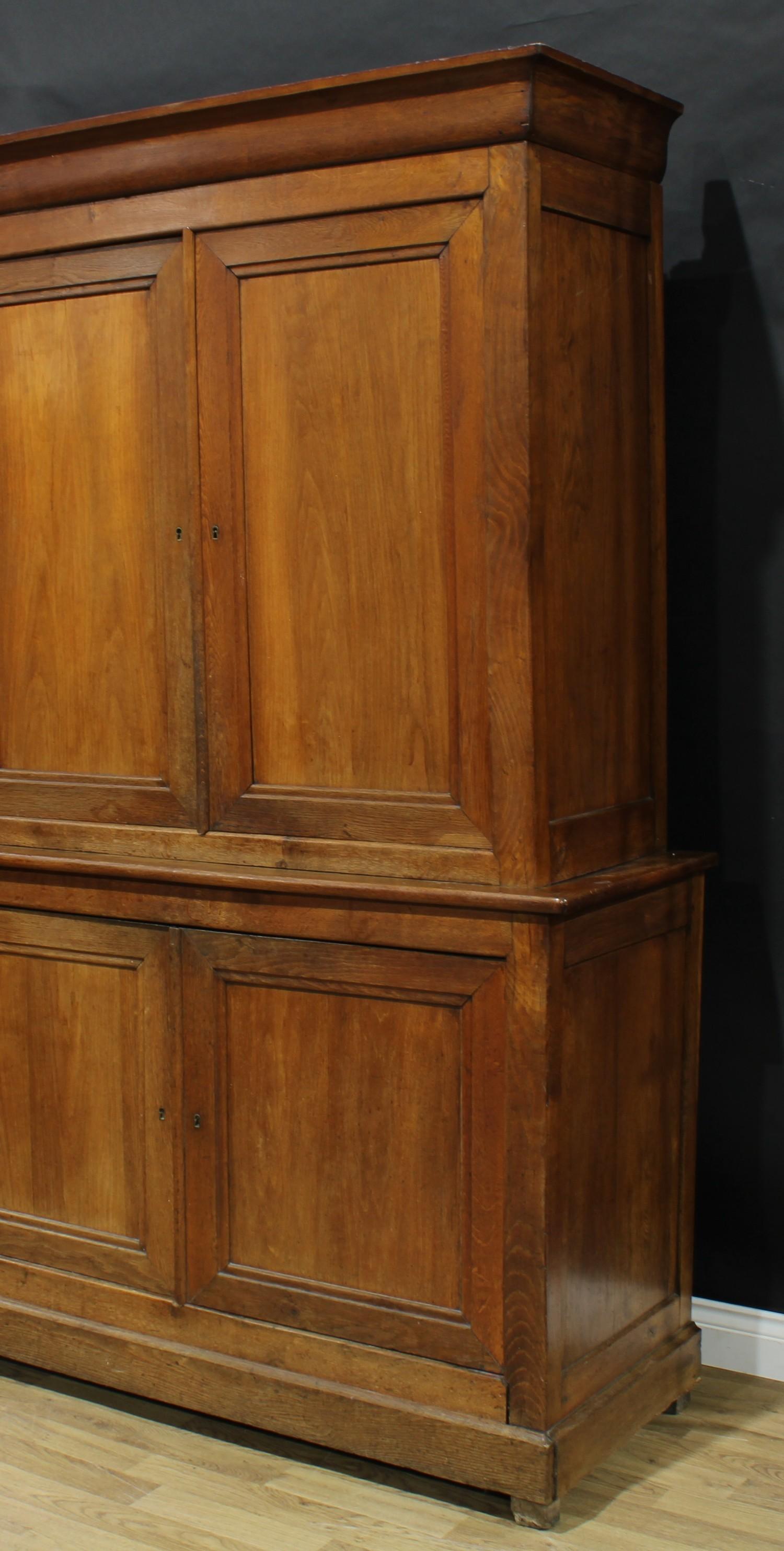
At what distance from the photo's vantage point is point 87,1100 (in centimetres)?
271

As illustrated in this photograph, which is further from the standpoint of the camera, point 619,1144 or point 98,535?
point 98,535

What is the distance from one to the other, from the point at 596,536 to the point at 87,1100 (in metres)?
1.26

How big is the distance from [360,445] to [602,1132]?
3.58 ft

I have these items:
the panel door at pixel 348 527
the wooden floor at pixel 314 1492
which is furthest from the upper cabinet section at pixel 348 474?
the wooden floor at pixel 314 1492

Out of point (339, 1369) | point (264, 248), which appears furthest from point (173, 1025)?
point (264, 248)

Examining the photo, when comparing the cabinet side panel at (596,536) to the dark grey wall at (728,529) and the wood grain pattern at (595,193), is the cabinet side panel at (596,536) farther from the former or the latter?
the dark grey wall at (728,529)

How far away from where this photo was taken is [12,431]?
2717 mm

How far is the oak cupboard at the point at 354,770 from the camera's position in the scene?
229 centimetres

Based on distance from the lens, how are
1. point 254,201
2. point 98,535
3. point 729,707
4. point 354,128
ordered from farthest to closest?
1. point 729,707
2. point 98,535
3. point 254,201
4. point 354,128

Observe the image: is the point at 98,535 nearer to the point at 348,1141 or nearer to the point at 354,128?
the point at 354,128

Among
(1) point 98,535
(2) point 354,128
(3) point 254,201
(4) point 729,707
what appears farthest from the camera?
(4) point 729,707

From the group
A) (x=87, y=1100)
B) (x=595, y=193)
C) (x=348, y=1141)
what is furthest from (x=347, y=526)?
(x=87, y=1100)

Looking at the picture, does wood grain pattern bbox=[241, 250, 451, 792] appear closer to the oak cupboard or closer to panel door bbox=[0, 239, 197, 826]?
the oak cupboard

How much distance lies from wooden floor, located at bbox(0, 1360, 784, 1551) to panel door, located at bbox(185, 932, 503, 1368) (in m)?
0.22
